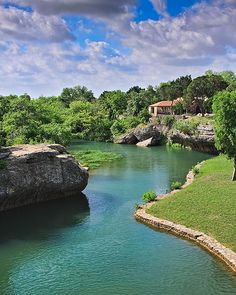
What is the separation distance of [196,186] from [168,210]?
318 inches

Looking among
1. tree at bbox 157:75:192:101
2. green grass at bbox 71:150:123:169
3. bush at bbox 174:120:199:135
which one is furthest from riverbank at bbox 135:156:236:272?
tree at bbox 157:75:192:101

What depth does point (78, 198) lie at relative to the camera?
4853 cm

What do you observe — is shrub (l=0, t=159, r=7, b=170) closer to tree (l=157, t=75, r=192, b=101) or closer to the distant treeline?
the distant treeline

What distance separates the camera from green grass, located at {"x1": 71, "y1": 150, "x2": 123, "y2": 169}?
240 ft

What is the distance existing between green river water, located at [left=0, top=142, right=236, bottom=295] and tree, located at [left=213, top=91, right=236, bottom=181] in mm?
11736

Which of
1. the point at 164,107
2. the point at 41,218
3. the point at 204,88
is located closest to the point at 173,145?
the point at 204,88

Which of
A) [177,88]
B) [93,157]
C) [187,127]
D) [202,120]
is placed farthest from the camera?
[177,88]

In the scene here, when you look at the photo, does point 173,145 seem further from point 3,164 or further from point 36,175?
point 3,164

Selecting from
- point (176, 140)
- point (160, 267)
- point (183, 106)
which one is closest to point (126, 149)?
point (176, 140)

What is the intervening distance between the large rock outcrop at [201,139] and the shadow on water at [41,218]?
1772 inches

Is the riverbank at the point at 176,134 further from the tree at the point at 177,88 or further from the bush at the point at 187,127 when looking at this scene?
the tree at the point at 177,88

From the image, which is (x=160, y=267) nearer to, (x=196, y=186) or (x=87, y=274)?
(x=87, y=274)

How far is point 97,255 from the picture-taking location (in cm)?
3192

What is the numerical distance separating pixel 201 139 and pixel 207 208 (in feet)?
168
